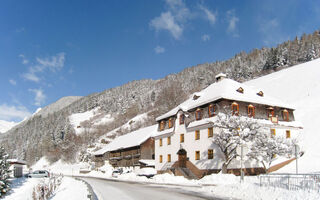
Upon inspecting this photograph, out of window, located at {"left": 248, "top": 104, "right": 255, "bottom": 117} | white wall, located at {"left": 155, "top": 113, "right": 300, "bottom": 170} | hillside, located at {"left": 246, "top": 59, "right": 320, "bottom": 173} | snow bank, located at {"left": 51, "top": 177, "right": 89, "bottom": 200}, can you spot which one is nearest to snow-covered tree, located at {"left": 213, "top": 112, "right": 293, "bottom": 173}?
white wall, located at {"left": 155, "top": 113, "right": 300, "bottom": 170}

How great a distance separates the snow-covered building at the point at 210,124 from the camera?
107 ft

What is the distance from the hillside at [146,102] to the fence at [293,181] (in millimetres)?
45937

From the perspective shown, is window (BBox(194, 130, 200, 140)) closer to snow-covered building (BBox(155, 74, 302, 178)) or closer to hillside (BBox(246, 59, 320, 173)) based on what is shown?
snow-covered building (BBox(155, 74, 302, 178))

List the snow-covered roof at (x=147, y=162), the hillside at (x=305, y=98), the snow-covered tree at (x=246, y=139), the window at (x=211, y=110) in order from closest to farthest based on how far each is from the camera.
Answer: the snow-covered tree at (x=246, y=139)
the hillside at (x=305, y=98)
the window at (x=211, y=110)
the snow-covered roof at (x=147, y=162)

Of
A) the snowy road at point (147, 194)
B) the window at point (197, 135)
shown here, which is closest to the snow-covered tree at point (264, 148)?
the window at point (197, 135)

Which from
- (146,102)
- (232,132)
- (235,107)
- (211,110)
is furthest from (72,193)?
(146,102)

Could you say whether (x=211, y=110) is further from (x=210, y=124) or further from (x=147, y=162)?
(x=147, y=162)

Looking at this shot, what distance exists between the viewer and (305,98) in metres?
53.7

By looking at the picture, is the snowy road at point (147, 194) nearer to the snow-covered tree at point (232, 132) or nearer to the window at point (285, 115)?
the snow-covered tree at point (232, 132)

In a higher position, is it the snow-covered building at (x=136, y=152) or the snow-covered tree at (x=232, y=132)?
the snow-covered tree at (x=232, y=132)

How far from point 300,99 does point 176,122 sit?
29.3 metres

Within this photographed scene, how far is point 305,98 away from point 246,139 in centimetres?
3242

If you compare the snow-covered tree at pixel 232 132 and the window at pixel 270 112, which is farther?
the window at pixel 270 112

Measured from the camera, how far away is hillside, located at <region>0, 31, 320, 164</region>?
334 feet
